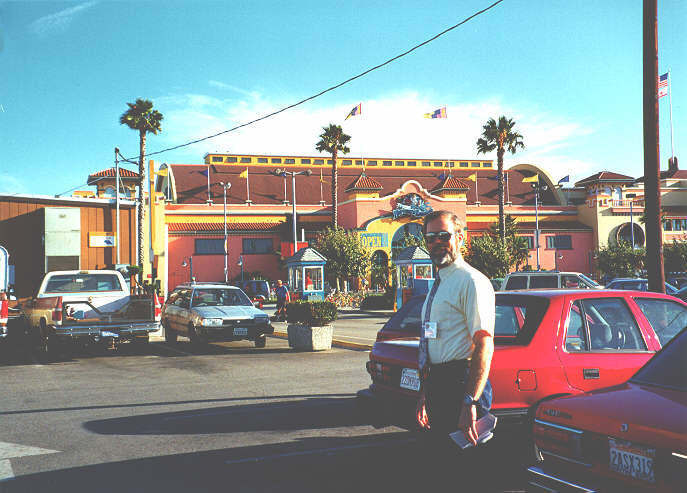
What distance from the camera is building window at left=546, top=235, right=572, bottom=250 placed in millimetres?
60719

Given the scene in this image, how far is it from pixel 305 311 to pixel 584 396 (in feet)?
33.6

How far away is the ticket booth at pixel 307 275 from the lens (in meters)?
28.9

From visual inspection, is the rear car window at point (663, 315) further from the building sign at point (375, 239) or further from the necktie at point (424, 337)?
the building sign at point (375, 239)

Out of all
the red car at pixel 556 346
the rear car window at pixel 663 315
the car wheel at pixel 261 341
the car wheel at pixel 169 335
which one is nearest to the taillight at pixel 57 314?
the car wheel at pixel 169 335

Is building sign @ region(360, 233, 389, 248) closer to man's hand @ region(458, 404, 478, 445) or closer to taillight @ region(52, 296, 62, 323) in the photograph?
taillight @ region(52, 296, 62, 323)

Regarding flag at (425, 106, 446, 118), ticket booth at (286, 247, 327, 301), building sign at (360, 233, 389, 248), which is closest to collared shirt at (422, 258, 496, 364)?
ticket booth at (286, 247, 327, 301)

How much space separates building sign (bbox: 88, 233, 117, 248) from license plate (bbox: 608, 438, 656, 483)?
28212 mm

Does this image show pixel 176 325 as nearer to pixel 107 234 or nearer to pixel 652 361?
pixel 652 361

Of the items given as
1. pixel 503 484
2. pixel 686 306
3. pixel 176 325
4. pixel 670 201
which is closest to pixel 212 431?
pixel 503 484

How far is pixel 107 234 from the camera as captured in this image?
94.8 ft

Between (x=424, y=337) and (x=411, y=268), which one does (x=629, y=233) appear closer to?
(x=411, y=268)

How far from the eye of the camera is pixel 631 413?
3141 mm

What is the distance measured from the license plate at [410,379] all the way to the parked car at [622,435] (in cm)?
143

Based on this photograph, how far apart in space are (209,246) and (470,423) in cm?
5188
